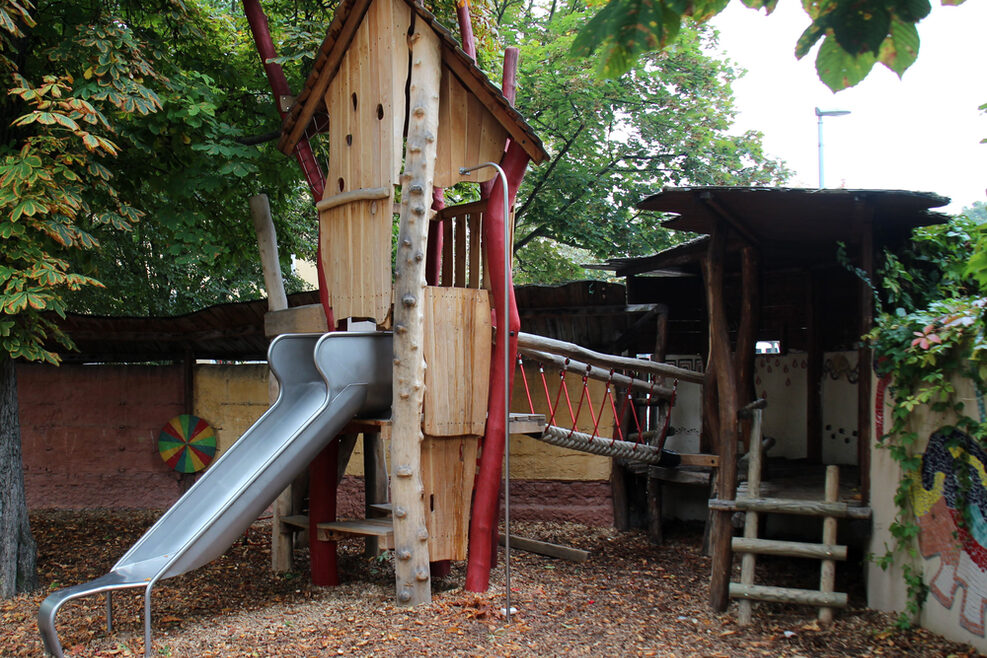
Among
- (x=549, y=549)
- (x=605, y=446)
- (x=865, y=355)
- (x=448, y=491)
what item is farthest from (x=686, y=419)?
(x=448, y=491)

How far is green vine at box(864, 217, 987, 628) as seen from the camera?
17.1ft

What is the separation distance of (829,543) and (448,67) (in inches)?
186

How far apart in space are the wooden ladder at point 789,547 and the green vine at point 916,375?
387 millimetres

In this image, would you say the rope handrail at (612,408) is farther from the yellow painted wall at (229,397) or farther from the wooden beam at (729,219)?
the yellow painted wall at (229,397)

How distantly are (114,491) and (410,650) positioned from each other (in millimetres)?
7083

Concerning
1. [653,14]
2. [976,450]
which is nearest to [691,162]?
[976,450]

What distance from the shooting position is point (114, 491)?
34.6 feet

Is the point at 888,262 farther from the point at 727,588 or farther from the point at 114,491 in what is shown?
the point at 114,491

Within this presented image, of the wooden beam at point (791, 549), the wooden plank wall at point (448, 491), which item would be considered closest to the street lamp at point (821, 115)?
the wooden beam at point (791, 549)

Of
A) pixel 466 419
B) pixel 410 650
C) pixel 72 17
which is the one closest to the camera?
pixel 410 650

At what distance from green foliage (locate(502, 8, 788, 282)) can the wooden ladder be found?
6.39 metres

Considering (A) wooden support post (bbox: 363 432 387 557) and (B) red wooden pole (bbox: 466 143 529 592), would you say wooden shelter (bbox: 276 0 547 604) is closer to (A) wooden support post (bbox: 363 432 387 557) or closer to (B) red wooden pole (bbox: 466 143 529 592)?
(B) red wooden pole (bbox: 466 143 529 592)

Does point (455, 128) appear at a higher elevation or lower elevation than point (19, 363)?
higher

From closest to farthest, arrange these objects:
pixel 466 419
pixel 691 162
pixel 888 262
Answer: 1. pixel 466 419
2. pixel 888 262
3. pixel 691 162
